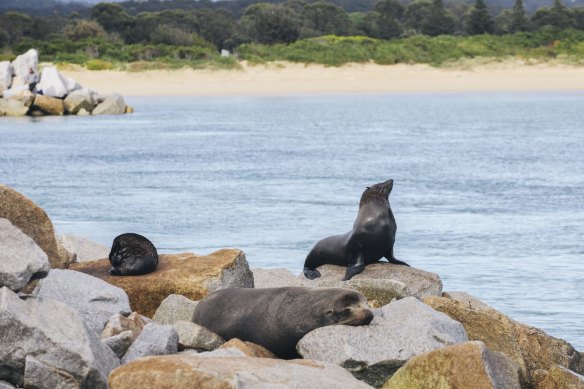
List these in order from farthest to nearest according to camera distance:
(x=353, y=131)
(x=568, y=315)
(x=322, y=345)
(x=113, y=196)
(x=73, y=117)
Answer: (x=73, y=117)
(x=353, y=131)
(x=113, y=196)
(x=568, y=315)
(x=322, y=345)

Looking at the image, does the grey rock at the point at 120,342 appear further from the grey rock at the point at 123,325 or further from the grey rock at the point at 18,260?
the grey rock at the point at 18,260

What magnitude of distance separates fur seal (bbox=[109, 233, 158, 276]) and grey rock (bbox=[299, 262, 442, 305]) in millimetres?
1375

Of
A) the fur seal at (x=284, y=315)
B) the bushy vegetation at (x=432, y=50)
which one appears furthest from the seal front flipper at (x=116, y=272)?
the bushy vegetation at (x=432, y=50)

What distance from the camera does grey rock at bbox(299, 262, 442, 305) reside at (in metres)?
9.12

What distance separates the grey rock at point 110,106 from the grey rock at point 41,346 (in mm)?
40708

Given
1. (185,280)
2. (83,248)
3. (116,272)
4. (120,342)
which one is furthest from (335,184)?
(120,342)

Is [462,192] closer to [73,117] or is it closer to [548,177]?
[548,177]

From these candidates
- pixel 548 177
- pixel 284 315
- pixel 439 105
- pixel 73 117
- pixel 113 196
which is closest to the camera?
pixel 284 315

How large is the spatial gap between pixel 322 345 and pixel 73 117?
131 ft

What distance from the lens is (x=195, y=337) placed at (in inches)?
297

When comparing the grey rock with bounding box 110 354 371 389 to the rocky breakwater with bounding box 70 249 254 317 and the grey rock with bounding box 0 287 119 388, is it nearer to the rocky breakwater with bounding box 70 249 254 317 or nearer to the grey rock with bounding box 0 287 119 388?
the grey rock with bounding box 0 287 119 388

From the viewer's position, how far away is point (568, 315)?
11164 millimetres

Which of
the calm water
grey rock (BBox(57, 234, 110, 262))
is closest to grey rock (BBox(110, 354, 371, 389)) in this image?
the calm water

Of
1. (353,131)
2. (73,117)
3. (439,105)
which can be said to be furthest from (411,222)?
(439,105)
